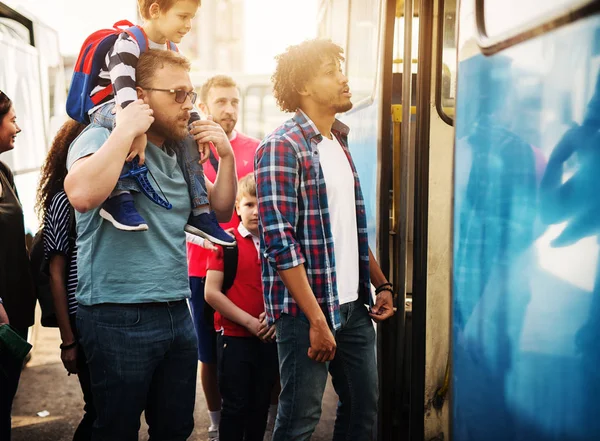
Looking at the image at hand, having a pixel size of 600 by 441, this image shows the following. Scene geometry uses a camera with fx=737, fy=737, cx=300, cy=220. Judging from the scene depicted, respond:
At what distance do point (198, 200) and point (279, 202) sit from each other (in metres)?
0.29

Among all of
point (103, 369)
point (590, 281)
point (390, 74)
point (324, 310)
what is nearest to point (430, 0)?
point (390, 74)

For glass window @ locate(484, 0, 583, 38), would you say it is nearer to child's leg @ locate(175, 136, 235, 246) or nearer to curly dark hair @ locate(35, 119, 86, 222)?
child's leg @ locate(175, 136, 235, 246)

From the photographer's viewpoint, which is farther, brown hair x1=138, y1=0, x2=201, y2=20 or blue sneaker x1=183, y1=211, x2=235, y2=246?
brown hair x1=138, y1=0, x2=201, y2=20

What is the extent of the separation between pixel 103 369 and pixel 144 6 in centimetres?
135

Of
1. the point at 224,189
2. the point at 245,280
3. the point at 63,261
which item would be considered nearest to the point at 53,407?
the point at 245,280

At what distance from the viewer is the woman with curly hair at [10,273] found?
292 centimetres

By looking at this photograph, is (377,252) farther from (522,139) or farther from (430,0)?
(522,139)

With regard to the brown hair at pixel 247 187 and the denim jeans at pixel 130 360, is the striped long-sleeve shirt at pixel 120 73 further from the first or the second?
the brown hair at pixel 247 187

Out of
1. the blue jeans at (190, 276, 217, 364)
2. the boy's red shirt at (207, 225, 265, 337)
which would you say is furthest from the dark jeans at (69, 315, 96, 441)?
the blue jeans at (190, 276, 217, 364)

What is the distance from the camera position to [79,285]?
2418 millimetres

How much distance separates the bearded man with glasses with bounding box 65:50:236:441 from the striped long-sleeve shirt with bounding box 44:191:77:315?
468mm

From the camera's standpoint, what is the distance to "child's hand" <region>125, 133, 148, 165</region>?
230cm

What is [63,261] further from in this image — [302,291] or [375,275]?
[375,275]

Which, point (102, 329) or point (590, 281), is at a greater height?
point (590, 281)
